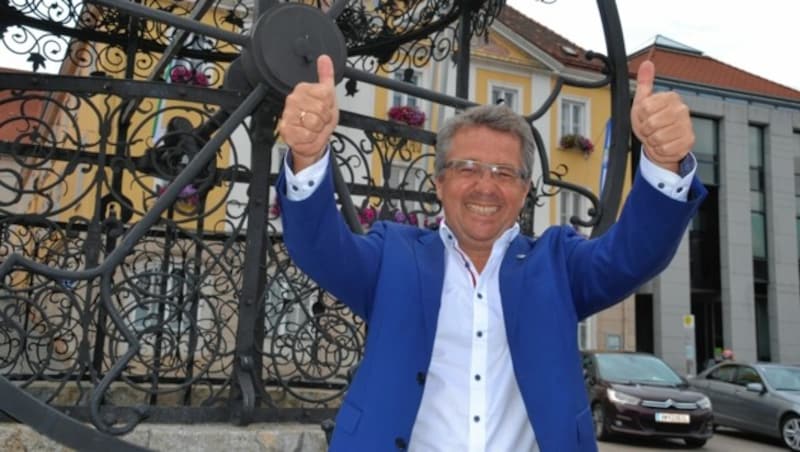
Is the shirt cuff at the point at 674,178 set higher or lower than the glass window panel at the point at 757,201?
lower

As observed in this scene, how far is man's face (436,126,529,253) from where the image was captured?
67.6 inches

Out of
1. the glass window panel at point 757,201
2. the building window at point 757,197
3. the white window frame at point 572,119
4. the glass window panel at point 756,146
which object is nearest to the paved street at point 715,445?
the white window frame at point 572,119

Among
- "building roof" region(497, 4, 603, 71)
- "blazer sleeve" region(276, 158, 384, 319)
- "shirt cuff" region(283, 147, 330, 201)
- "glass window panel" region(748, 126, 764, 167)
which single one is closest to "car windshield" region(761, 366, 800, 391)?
"building roof" region(497, 4, 603, 71)

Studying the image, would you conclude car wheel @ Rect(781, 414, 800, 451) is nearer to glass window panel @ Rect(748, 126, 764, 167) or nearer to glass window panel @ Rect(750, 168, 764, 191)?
glass window panel @ Rect(750, 168, 764, 191)

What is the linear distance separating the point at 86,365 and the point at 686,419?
1001cm

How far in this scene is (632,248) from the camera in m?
1.57

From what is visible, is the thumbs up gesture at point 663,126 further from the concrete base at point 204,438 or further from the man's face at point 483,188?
the concrete base at point 204,438

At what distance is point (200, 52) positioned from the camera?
514cm

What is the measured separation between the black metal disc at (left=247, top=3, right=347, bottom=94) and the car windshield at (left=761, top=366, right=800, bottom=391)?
12139 millimetres

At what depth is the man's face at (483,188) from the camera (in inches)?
67.6

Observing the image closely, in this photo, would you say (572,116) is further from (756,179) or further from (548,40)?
(756,179)

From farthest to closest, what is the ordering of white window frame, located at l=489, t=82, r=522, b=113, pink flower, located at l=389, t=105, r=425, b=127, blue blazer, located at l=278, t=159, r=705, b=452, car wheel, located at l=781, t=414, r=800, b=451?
1. white window frame, located at l=489, t=82, r=522, b=113
2. pink flower, located at l=389, t=105, r=425, b=127
3. car wheel, located at l=781, t=414, r=800, b=451
4. blue blazer, located at l=278, t=159, r=705, b=452

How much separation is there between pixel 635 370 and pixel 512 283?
11.1 metres

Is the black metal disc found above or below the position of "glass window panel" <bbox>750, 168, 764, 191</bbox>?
below
